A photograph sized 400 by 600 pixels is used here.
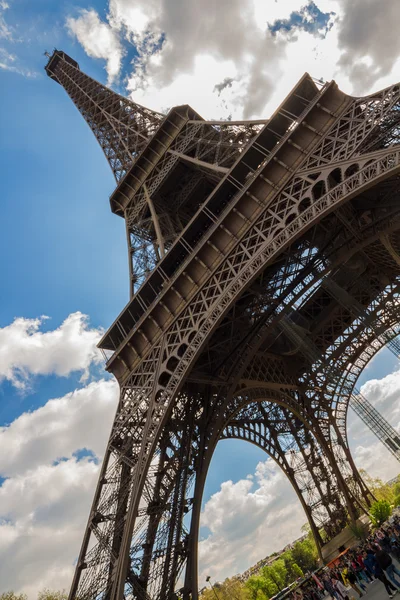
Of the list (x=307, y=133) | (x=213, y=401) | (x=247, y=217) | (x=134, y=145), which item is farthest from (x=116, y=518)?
(x=134, y=145)

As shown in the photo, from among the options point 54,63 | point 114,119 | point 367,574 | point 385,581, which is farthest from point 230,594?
point 54,63

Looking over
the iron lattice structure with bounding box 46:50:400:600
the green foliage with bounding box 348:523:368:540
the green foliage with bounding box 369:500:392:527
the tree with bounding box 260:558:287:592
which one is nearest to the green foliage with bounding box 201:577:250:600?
the tree with bounding box 260:558:287:592

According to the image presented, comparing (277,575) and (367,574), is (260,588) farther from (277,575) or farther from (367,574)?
(367,574)

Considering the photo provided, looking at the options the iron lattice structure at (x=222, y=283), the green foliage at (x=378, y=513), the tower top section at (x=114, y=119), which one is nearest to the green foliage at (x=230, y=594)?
the green foliage at (x=378, y=513)

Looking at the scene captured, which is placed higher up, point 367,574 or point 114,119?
point 114,119

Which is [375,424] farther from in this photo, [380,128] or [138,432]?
[380,128]
